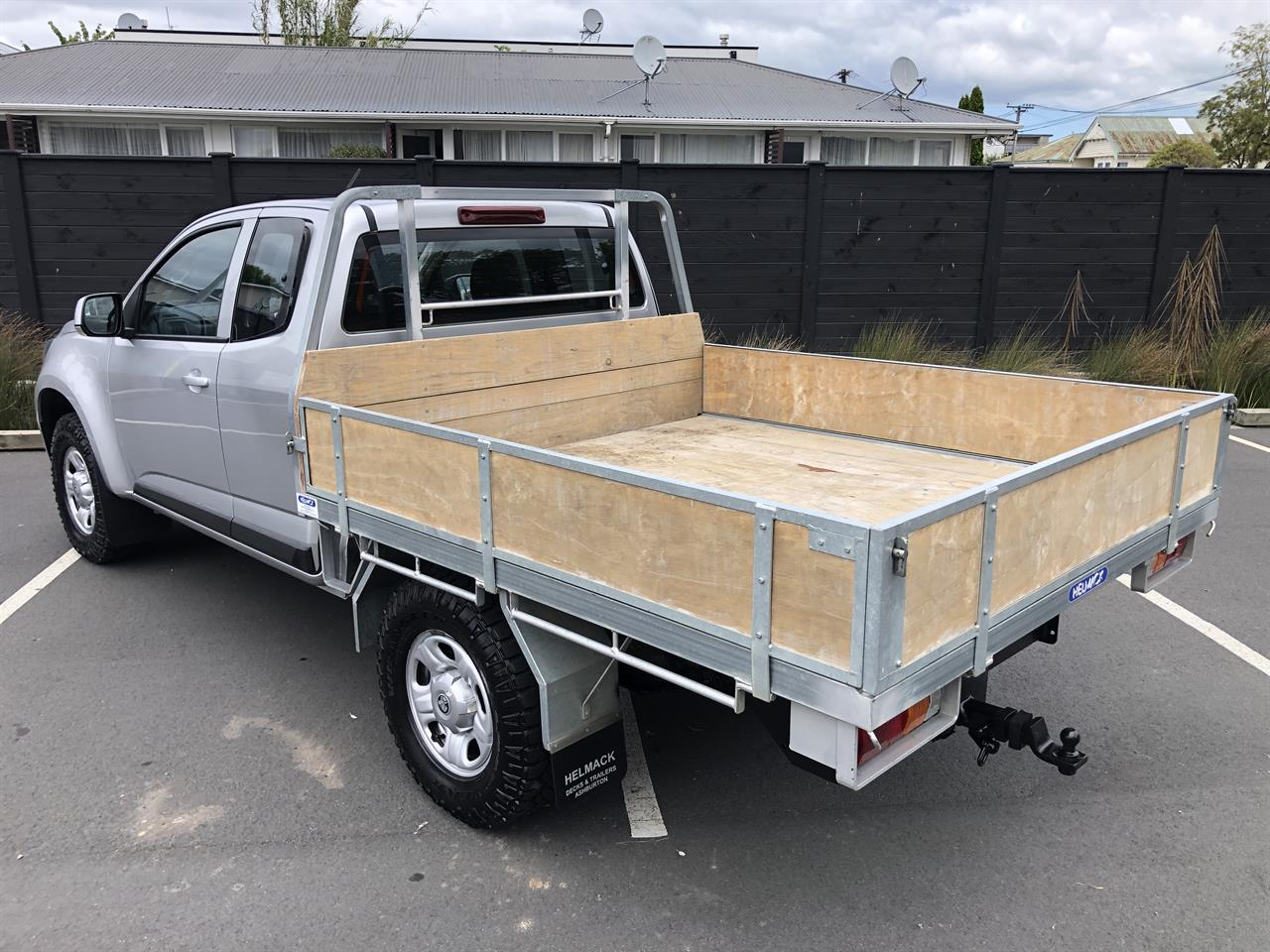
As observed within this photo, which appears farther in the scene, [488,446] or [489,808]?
[489,808]

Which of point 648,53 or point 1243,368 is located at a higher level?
point 648,53

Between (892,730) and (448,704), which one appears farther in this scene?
(448,704)

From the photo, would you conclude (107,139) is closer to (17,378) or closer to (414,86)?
(414,86)

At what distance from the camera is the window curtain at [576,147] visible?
21844 mm

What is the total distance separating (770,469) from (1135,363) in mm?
8258

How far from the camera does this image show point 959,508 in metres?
2.35

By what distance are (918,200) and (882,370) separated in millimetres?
7621

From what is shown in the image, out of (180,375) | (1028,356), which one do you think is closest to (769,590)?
(180,375)

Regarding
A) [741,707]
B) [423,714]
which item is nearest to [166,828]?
[423,714]

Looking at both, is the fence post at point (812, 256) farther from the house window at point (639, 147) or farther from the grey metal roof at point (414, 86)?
the house window at point (639, 147)

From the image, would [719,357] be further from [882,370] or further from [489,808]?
Result: [489,808]

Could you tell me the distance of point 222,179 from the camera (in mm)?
10797

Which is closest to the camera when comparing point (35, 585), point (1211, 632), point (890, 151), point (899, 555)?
point (899, 555)

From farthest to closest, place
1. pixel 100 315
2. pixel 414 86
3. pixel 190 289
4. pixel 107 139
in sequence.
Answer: pixel 414 86 → pixel 107 139 → pixel 100 315 → pixel 190 289
